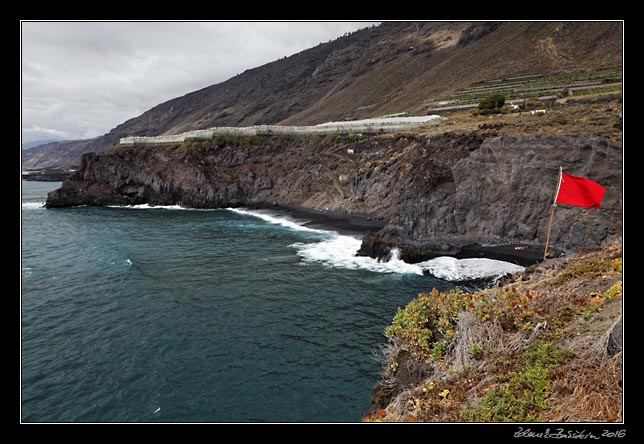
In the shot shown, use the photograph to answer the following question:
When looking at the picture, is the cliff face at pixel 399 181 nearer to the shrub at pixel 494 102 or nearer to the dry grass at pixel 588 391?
the shrub at pixel 494 102

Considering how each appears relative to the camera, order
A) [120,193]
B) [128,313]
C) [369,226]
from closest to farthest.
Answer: [128,313] → [369,226] → [120,193]

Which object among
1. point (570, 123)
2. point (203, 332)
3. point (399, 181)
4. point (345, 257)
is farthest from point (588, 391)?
point (399, 181)

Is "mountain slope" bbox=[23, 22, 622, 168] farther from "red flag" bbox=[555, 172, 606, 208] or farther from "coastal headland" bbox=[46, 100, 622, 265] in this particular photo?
"red flag" bbox=[555, 172, 606, 208]

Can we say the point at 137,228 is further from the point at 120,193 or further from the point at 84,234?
the point at 120,193

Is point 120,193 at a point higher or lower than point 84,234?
higher

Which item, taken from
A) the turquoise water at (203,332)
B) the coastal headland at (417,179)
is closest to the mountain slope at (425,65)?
the coastal headland at (417,179)

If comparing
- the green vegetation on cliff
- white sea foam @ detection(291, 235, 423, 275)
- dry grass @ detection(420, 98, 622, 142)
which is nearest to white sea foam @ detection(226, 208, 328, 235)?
white sea foam @ detection(291, 235, 423, 275)

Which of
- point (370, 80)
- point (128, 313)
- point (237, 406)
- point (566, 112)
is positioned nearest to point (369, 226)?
point (566, 112)
